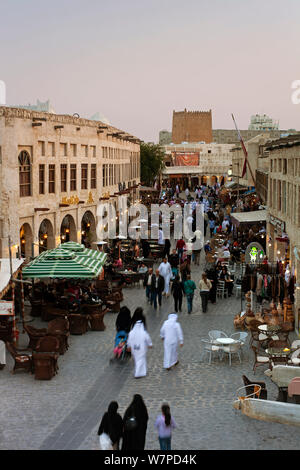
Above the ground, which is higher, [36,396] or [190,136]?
[190,136]

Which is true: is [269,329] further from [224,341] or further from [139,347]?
[139,347]

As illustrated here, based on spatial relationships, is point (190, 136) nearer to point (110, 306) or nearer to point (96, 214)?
point (96, 214)

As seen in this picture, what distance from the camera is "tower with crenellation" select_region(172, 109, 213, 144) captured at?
160m

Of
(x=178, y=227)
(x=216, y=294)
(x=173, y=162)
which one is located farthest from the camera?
(x=173, y=162)

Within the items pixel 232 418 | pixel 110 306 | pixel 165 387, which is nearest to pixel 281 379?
pixel 232 418

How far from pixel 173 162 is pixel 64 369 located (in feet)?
287

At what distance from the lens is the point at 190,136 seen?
159125 millimetres

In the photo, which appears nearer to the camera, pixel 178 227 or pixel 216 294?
pixel 216 294

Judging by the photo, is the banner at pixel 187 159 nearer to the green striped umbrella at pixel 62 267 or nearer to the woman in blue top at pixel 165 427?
the green striped umbrella at pixel 62 267

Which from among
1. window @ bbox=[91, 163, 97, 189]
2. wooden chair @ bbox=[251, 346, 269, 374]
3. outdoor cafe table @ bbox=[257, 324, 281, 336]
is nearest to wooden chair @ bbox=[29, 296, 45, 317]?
outdoor cafe table @ bbox=[257, 324, 281, 336]

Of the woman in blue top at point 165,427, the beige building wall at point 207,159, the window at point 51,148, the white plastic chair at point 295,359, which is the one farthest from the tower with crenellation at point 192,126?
the woman in blue top at point 165,427

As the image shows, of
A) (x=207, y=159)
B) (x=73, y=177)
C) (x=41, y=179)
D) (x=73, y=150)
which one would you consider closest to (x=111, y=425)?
Result: (x=41, y=179)

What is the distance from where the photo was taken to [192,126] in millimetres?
161000

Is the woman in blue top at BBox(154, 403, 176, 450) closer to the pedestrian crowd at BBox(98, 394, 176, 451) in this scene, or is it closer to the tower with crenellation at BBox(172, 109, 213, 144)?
the pedestrian crowd at BBox(98, 394, 176, 451)
